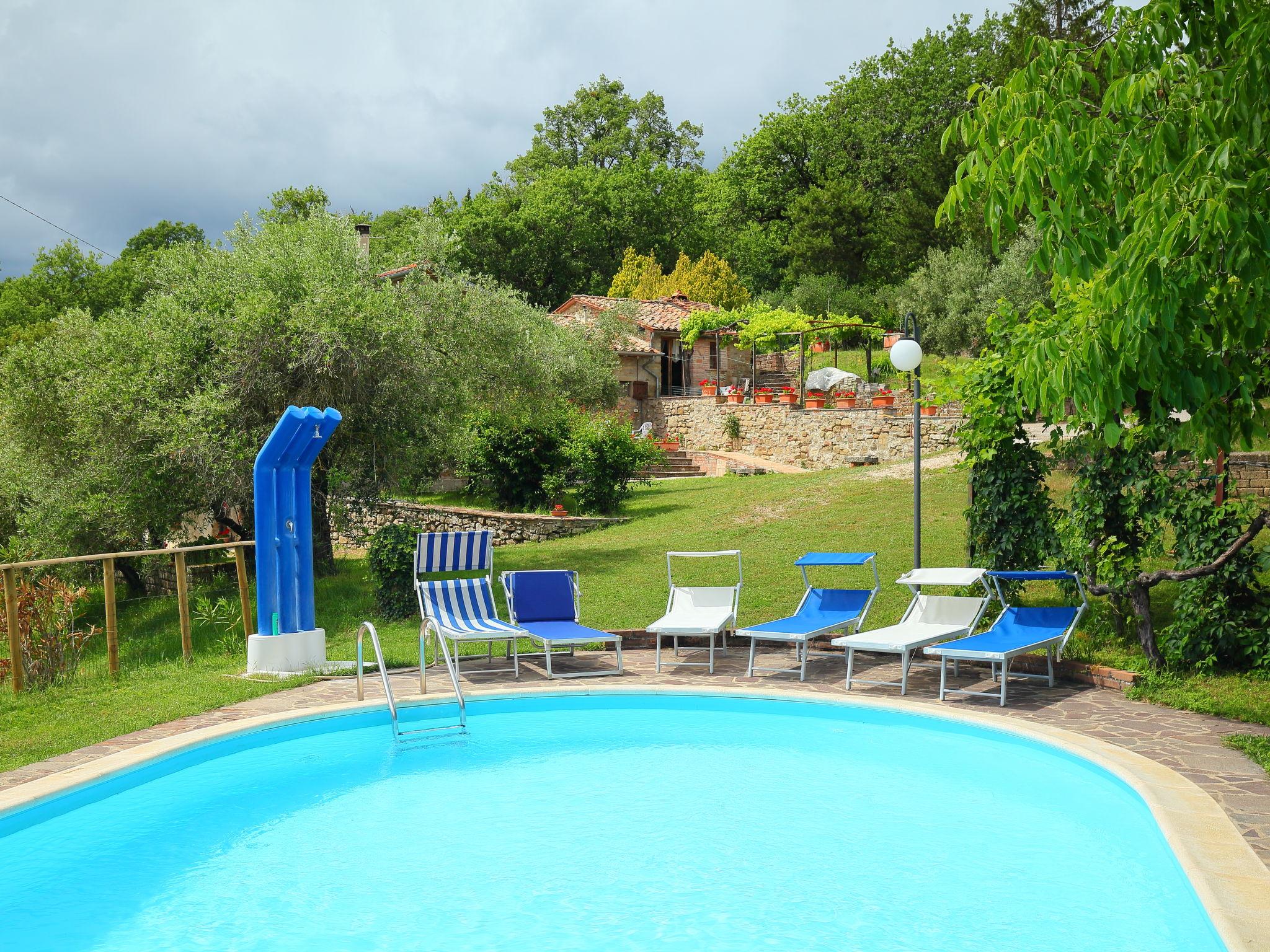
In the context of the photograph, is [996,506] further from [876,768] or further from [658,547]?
[658,547]

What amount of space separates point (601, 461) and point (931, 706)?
1260 cm

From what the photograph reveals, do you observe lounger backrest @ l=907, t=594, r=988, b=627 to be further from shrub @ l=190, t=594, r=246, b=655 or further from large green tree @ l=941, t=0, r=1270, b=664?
shrub @ l=190, t=594, r=246, b=655

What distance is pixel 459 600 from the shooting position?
888cm

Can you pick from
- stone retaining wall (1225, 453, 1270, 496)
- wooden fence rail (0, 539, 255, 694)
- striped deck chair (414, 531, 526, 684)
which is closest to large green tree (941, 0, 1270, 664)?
striped deck chair (414, 531, 526, 684)

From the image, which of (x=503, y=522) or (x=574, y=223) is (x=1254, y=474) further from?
(x=574, y=223)

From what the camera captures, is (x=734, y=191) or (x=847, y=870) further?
(x=734, y=191)

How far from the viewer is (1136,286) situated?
12.2 ft

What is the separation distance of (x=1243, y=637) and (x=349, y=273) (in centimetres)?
1091

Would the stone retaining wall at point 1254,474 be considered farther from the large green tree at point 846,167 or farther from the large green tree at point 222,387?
the large green tree at point 846,167

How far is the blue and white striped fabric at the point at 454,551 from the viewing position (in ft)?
30.1

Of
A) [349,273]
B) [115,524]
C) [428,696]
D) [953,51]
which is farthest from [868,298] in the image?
[428,696]

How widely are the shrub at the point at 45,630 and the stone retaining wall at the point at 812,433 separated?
17.7 metres

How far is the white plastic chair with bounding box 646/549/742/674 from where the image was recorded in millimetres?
8523

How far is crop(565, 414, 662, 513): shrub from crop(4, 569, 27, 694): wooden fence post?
12.0 m
